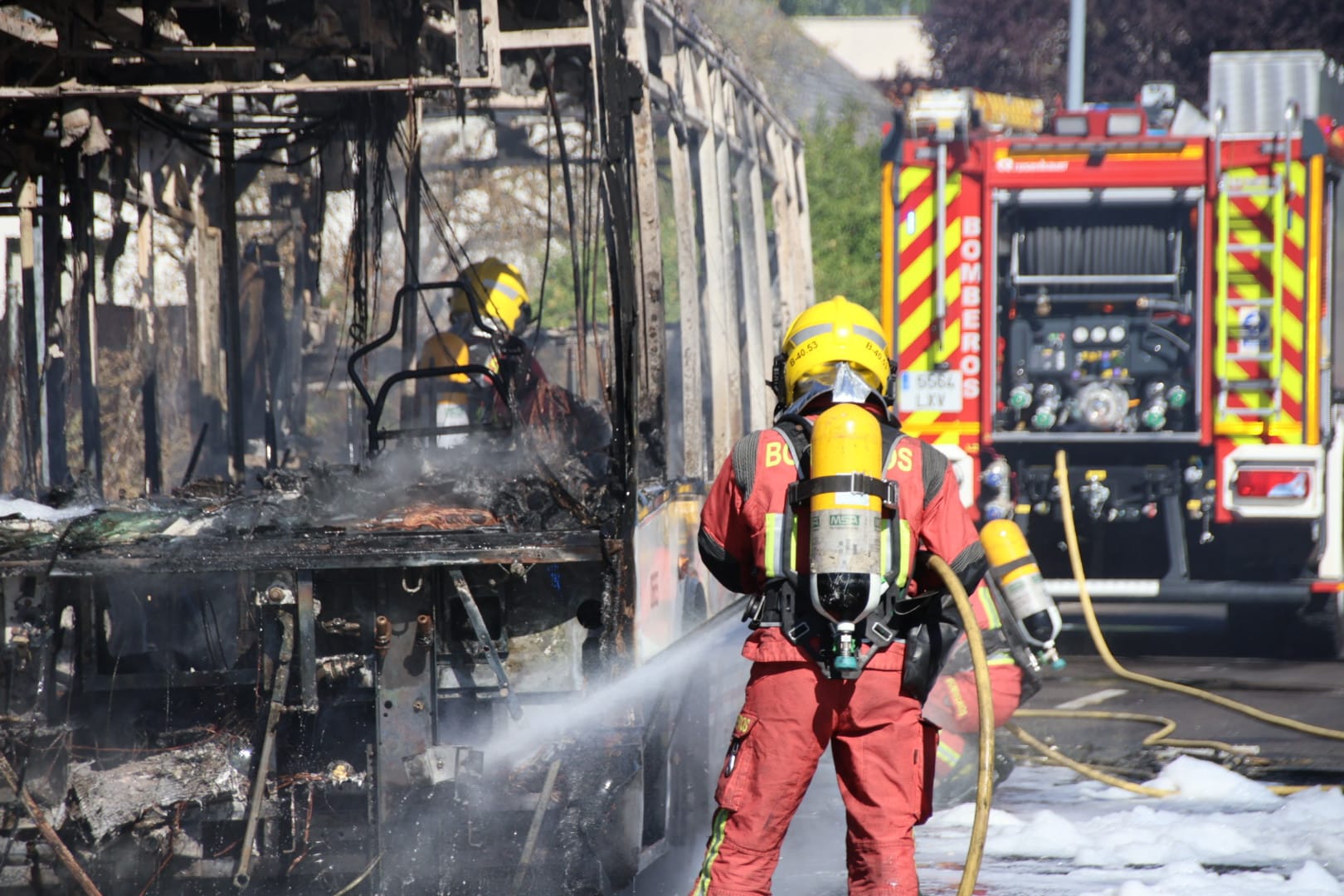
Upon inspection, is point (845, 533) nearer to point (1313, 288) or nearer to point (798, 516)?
point (798, 516)

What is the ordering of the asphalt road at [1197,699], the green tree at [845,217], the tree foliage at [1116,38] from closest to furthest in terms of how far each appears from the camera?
the asphalt road at [1197,699] → the green tree at [845,217] → the tree foliage at [1116,38]

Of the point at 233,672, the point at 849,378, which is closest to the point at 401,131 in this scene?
the point at 233,672

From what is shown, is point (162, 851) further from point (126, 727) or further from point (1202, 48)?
point (1202, 48)

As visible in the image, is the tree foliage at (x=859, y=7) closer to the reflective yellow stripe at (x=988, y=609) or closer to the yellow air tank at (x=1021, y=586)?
the yellow air tank at (x=1021, y=586)

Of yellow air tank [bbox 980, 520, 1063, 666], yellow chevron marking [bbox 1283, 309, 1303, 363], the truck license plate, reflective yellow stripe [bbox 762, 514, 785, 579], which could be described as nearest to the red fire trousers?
reflective yellow stripe [bbox 762, 514, 785, 579]

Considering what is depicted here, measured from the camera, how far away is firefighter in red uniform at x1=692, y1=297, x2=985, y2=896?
3.63 m

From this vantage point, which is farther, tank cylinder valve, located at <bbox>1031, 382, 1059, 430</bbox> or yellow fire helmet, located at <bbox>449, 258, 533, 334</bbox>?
tank cylinder valve, located at <bbox>1031, 382, 1059, 430</bbox>

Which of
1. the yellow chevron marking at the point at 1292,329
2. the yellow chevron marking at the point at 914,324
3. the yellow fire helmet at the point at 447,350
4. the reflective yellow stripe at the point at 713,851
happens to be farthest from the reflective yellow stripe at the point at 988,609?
the yellow chevron marking at the point at 1292,329

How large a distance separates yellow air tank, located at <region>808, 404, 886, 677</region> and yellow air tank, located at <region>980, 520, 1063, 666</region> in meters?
2.12

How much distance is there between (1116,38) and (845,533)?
2210cm

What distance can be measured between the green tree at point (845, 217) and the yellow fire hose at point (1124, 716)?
10767mm

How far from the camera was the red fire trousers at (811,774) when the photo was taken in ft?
11.9

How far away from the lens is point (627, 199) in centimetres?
522

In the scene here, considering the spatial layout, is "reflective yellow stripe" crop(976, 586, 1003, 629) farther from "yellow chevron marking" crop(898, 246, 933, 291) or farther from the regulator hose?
"yellow chevron marking" crop(898, 246, 933, 291)
